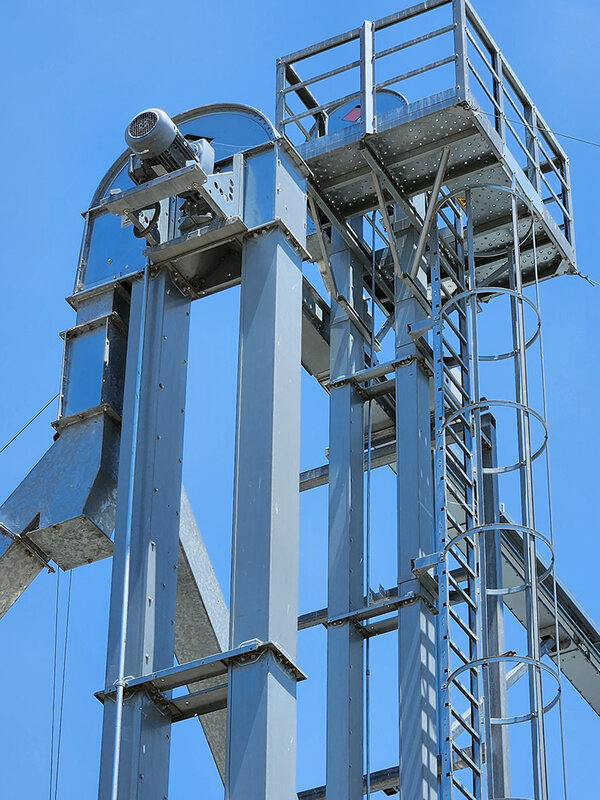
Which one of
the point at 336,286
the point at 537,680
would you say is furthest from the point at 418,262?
the point at 537,680

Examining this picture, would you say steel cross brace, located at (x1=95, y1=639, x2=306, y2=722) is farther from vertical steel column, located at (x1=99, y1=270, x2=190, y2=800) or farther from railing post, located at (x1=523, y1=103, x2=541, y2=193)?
railing post, located at (x1=523, y1=103, x2=541, y2=193)

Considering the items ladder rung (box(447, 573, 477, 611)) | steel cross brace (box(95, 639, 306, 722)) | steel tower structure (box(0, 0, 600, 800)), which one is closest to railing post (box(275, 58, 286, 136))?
steel tower structure (box(0, 0, 600, 800))

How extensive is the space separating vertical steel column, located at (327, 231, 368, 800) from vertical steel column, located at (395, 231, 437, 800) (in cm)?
55

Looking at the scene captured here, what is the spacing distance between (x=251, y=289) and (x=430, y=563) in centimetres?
306

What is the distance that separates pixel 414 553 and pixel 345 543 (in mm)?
815

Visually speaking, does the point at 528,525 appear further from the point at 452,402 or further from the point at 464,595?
the point at 452,402

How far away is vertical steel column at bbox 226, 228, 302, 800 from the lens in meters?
11.3

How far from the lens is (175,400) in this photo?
1360 cm

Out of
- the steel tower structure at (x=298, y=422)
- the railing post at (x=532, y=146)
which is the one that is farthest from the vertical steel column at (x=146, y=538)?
the railing post at (x=532, y=146)

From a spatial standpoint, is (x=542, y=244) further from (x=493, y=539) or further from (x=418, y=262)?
(x=493, y=539)

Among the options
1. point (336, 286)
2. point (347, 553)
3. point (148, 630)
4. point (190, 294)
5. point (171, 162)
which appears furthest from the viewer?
point (336, 286)

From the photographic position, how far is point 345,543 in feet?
50.8

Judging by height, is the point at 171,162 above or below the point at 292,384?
above

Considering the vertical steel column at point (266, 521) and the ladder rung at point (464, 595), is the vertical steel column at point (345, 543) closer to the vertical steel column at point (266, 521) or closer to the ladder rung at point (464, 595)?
the ladder rung at point (464, 595)
